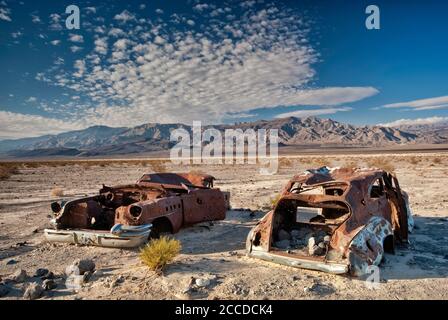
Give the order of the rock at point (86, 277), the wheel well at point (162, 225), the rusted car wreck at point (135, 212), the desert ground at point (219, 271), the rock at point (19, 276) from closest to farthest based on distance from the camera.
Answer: the desert ground at point (219, 271)
the rock at point (86, 277)
the rock at point (19, 276)
the rusted car wreck at point (135, 212)
the wheel well at point (162, 225)

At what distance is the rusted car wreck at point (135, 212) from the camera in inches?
254

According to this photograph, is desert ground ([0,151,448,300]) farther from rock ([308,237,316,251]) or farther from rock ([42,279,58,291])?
rock ([308,237,316,251])

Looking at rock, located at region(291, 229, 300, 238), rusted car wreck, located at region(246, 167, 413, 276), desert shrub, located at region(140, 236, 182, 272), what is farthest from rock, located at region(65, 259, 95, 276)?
rock, located at region(291, 229, 300, 238)

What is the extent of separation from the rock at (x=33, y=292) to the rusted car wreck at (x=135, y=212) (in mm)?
1645

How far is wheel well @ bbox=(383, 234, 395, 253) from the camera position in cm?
609

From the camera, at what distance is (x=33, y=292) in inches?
186

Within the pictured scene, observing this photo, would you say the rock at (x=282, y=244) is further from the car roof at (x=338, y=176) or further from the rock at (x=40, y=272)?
the rock at (x=40, y=272)

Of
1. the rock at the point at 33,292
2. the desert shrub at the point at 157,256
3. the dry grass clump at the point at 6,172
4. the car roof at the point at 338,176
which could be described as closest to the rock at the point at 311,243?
the car roof at the point at 338,176

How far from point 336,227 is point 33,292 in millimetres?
4582

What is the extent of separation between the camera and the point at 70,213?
736 centimetres
